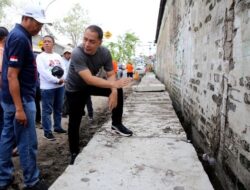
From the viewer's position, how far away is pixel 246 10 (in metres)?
2.54

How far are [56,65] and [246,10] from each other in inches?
142

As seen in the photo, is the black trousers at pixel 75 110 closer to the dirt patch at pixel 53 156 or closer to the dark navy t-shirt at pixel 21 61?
the dirt patch at pixel 53 156

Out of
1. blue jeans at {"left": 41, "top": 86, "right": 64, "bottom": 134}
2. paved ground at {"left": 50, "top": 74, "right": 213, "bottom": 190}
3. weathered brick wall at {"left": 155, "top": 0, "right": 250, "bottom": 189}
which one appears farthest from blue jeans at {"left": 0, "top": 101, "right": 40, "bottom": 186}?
blue jeans at {"left": 41, "top": 86, "right": 64, "bottom": 134}

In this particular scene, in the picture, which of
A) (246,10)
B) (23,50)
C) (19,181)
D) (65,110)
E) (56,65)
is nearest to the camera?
(246,10)

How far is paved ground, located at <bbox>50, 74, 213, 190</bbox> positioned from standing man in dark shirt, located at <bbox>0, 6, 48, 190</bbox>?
17.4 inches

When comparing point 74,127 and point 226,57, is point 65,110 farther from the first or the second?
point 226,57

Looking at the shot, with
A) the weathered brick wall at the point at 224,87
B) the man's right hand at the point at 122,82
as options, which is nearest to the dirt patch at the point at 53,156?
the man's right hand at the point at 122,82

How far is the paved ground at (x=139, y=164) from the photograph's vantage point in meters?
2.60

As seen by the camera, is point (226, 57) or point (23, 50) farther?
point (226, 57)

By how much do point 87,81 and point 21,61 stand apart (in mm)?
873

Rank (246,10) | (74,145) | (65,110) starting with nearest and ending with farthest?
(246,10) < (74,145) < (65,110)

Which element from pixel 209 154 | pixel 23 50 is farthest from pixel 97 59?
pixel 209 154

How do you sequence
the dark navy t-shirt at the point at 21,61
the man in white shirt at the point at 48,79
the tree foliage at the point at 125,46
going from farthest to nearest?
the tree foliage at the point at 125,46, the man in white shirt at the point at 48,79, the dark navy t-shirt at the point at 21,61

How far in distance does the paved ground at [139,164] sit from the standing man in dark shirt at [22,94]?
0.44 meters
